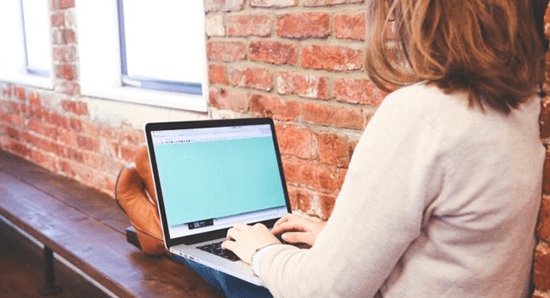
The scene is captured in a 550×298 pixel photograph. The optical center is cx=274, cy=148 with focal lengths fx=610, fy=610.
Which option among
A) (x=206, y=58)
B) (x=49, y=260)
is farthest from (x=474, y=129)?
(x=49, y=260)

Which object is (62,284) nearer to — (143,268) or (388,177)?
(143,268)

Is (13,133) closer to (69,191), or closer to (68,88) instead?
(68,88)

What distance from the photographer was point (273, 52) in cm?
186

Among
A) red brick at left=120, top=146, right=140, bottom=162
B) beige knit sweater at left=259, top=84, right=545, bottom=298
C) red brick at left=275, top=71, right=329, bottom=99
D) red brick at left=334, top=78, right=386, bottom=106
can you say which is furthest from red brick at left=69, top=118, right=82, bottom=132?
beige knit sweater at left=259, top=84, right=545, bottom=298

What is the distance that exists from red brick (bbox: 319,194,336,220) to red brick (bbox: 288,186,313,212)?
0.05 metres

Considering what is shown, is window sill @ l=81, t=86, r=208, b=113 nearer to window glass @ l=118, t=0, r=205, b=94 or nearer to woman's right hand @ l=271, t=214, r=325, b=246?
window glass @ l=118, t=0, r=205, b=94

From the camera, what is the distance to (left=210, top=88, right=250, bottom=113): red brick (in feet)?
6.60

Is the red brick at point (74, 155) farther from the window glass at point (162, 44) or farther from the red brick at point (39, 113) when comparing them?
the window glass at point (162, 44)

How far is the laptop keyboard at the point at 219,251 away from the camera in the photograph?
1.36m

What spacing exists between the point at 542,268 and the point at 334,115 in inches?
29.7

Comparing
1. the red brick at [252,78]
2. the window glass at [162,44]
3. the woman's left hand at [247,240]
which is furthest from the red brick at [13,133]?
the woman's left hand at [247,240]

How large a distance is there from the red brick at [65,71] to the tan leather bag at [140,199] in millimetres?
1419

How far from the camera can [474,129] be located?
0.87 metres

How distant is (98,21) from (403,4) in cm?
219
